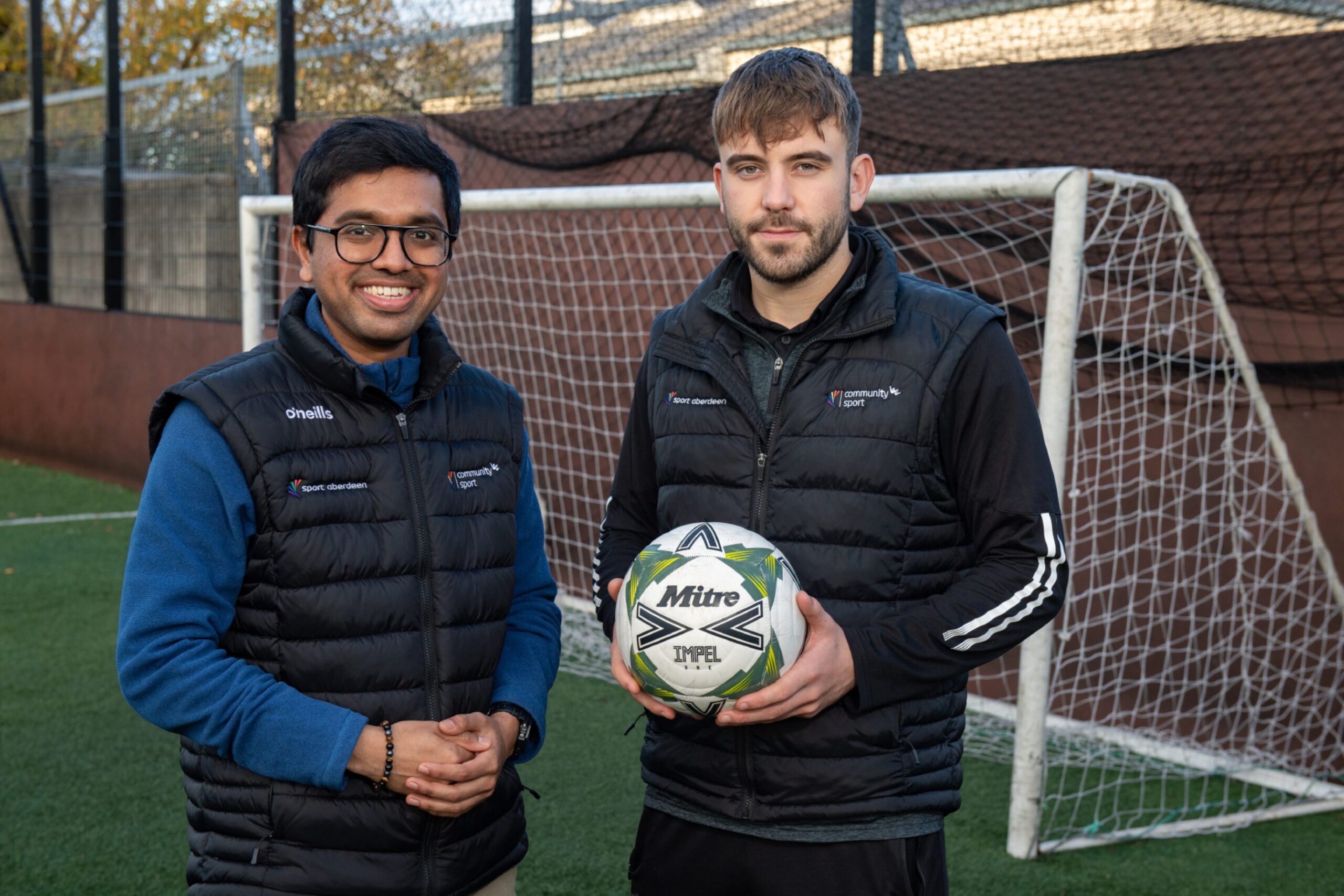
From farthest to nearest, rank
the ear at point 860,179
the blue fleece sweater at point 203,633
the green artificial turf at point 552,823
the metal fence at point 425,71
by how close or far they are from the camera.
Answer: the metal fence at point 425,71 → the green artificial turf at point 552,823 → the ear at point 860,179 → the blue fleece sweater at point 203,633

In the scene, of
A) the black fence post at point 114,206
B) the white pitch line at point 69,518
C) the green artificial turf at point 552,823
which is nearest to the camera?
the green artificial turf at point 552,823

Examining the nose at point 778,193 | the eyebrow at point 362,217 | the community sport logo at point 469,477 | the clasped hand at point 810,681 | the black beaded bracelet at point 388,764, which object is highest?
the nose at point 778,193

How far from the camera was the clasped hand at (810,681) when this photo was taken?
174 centimetres

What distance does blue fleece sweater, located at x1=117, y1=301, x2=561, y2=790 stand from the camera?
1655 mm

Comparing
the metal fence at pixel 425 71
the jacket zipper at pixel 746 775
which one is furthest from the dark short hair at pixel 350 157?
the metal fence at pixel 425 71

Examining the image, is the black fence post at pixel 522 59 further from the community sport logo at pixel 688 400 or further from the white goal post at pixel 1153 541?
the community sport logo at pixel 688 400

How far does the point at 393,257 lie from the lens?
1.82 metres

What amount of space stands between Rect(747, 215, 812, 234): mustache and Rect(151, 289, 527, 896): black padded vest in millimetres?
→ 551

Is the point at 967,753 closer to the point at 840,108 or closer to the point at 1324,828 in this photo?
the point at 1324,828

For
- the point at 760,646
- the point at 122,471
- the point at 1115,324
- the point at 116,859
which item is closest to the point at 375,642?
the point at 760,646

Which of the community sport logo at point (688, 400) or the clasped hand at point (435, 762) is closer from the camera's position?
the clasped hand at point (435, 762)

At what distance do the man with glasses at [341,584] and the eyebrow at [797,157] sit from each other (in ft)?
1.50

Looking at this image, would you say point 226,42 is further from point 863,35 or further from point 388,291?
point 388,291

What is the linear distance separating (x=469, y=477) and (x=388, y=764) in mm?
462
